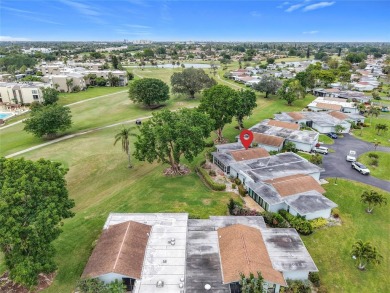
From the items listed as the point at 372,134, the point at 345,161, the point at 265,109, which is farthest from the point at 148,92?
the point at 372,134

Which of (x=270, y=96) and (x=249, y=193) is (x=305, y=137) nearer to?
(x=249, y=193)

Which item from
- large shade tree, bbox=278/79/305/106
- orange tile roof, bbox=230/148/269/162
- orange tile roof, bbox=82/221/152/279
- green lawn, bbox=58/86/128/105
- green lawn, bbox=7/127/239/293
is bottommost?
green lawn, bbox=7/127/239/293

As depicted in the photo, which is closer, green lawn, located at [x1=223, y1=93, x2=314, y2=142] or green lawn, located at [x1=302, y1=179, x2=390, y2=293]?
green lawn, located at [x1=302, y1=179, x2=390, y2=293]

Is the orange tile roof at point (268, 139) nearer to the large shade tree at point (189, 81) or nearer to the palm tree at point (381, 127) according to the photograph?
the palm tree at point (381, 127)

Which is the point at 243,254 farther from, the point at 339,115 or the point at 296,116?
the point at 339,115

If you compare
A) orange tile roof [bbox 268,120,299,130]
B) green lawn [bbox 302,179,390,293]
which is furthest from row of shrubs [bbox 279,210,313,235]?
orange tile roof [bbox 268,120,299,130]

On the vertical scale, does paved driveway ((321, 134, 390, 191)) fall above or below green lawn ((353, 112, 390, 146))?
below

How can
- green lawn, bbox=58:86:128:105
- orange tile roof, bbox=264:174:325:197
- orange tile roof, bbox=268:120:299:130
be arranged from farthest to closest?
green lawn, bbox=58:86:128:105
orange tile roof, bbox=268:120:299:130
orange tile roof, bbox=264:174:325:197

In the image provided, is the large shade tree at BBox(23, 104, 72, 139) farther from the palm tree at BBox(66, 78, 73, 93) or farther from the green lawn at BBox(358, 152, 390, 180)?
the green lawn at BBox(358, 152, 390, 180)
